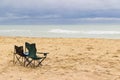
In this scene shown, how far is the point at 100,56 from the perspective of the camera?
12.8 metres

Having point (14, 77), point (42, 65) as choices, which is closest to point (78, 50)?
point (42, 65)

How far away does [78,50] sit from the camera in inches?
573

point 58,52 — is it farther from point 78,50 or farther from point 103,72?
point 103,72

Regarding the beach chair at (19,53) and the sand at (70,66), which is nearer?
the sand at (70,66)

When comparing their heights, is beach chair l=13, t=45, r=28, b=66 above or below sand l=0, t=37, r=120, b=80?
above

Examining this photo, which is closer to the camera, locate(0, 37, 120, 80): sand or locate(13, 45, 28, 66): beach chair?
locate(0, 37, 120, 80): sand

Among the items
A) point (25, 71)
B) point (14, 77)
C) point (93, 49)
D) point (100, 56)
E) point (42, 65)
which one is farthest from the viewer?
point (93, 49)

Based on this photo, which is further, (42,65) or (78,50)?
(78,50)

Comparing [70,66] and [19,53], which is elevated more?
[19,53]

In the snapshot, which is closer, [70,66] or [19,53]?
[19,53]

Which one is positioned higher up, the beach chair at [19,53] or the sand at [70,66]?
the beach chair at [19,53]

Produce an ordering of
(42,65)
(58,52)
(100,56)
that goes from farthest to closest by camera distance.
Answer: (58,52) < (100,56) < (42,65)

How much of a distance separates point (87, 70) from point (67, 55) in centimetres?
311

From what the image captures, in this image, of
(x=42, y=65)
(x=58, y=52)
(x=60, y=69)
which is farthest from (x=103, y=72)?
(x=58, y=52)
